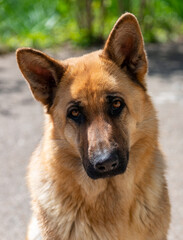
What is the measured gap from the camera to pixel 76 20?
11.3 metres

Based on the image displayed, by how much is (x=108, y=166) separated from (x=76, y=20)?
29.3ft

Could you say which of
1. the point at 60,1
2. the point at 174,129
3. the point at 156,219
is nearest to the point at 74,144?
the point at 156,219

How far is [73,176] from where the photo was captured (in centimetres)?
342

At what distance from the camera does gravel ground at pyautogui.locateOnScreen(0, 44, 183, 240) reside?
189 inches

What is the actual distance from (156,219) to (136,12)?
841 cm

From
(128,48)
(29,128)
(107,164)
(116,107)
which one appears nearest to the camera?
(107,164)

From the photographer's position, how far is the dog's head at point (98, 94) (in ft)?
10.3

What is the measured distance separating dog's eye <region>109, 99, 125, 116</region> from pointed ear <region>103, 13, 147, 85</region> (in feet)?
1.04

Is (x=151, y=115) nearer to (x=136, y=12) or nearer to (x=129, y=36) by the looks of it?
(x=129, y=36)

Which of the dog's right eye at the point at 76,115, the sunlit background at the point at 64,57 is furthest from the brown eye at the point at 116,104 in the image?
the sunlit background at the point at 64,57

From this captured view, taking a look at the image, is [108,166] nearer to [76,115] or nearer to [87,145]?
[87,145]

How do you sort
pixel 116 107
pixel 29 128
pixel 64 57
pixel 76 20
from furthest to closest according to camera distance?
pixel 76 20, pixel 64 57, pixel 29 128, pixel 116 107

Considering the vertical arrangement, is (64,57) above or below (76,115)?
below

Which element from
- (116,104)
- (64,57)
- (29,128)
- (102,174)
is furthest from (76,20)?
(102,174)
